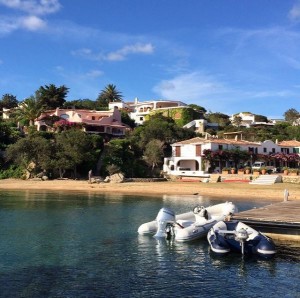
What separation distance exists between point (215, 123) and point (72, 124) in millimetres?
44134

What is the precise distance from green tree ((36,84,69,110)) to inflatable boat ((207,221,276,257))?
81.6m

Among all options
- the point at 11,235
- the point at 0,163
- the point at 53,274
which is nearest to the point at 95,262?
the point at 53,274

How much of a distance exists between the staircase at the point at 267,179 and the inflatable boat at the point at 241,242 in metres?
35.7

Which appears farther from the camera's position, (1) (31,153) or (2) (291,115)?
(2) (291,115)


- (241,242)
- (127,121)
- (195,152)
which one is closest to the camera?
(241,242)

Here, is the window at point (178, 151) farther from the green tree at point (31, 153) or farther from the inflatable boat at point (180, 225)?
the inflatable boat at point (180, 225)

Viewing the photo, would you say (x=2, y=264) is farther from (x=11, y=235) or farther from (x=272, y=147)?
(x=272, y=147)

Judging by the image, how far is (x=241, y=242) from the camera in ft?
62.4

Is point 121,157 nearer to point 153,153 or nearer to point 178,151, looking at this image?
point 153,153

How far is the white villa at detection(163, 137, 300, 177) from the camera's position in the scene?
68625 mm

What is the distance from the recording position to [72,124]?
76625mm

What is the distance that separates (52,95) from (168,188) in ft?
180

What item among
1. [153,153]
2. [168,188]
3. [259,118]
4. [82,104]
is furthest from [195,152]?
[259,118]

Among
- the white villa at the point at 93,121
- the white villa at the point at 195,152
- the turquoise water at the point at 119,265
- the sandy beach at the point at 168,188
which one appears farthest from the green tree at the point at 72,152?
the turquoise water at the point at 119,265
